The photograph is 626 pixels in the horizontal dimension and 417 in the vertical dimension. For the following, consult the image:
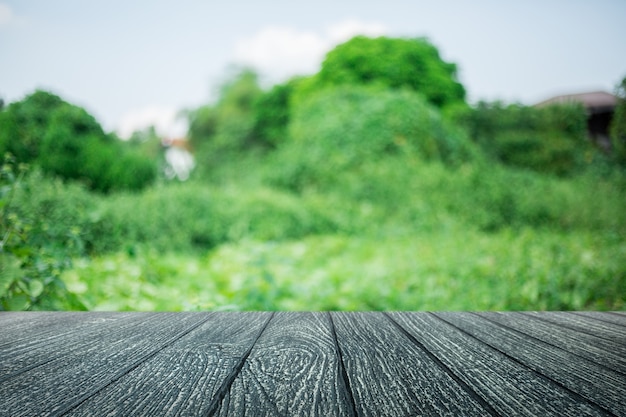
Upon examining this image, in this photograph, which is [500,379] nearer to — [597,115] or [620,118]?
[620,118]

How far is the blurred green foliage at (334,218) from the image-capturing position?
3.17 meters

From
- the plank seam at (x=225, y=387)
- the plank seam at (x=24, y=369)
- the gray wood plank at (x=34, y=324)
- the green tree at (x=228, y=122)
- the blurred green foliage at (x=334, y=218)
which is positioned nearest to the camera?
the plank seam at (x=225, y=387)

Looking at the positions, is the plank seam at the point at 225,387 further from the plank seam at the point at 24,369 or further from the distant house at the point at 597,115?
the distant house at the point at 597,115

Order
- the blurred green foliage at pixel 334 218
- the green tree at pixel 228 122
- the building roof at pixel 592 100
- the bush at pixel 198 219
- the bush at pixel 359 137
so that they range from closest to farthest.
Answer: the blurred green foliage at pixel 334 218 < the bush at pixel 198 219 < the building roof at pixel 592 100 < the bush at pixel 359 137 < the green tree at pixel 228 122

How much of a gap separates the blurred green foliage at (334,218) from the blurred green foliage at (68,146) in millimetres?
31

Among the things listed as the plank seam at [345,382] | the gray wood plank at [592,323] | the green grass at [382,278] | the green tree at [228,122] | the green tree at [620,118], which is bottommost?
the green grass at [382,278]

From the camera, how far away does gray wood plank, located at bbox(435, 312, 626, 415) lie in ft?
2.31

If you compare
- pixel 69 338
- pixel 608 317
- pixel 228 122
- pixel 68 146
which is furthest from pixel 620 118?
pixel 228 122

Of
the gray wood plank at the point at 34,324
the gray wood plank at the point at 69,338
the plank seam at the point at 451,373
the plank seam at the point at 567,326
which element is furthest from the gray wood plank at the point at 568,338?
the gray wood plank at the point at 34,324

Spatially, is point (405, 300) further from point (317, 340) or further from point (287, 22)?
point (287, 22)

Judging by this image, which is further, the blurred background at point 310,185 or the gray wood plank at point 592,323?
the blurred background at point 310,185

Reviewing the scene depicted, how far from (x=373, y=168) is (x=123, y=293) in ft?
24.0

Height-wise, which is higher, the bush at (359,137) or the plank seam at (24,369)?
the bush at (359,137)

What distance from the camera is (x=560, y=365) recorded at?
87 cm
